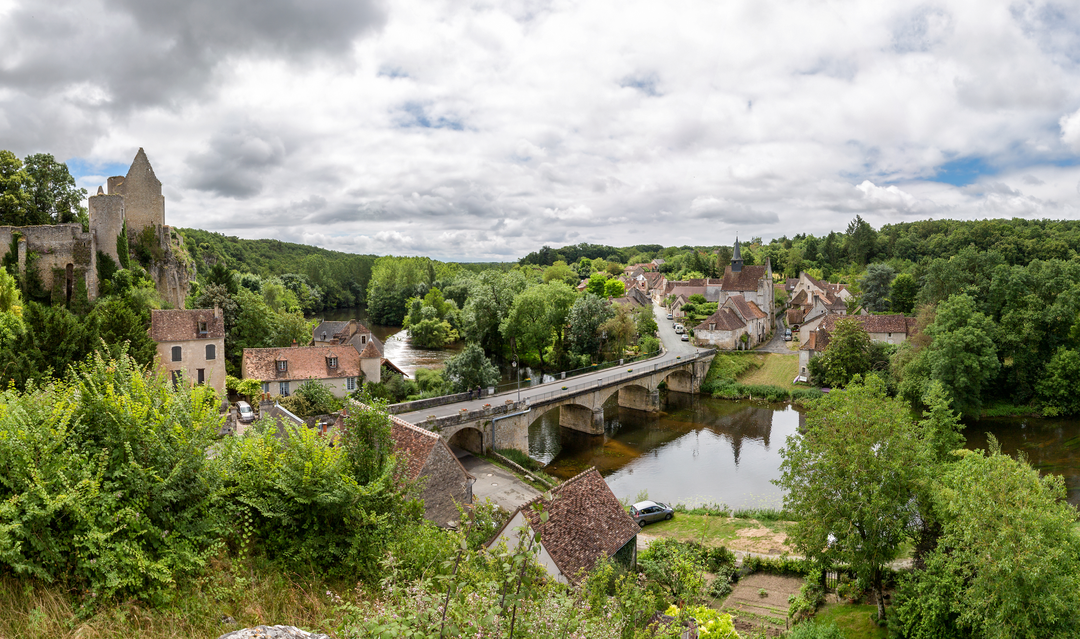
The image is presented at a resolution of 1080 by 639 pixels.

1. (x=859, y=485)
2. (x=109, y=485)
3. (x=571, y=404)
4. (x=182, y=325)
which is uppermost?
(x=182, y=325)

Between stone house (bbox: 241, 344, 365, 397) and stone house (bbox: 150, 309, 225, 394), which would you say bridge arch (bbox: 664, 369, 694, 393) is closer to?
stone house (bbox: 241, 344, 365, 397)

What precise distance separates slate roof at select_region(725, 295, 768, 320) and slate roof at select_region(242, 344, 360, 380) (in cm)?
4446

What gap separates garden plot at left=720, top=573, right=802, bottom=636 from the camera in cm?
1727

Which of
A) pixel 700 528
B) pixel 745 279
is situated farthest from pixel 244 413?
pixel 745 279

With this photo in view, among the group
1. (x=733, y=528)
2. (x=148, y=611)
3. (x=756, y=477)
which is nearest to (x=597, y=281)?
(x=756, y=477)

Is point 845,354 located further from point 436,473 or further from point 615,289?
point 615,289

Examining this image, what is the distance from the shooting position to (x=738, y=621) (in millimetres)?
17281

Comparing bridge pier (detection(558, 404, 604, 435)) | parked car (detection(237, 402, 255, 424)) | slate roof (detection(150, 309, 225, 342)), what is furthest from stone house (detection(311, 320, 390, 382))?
bridge pier (detection(558, 404, 604, 435))

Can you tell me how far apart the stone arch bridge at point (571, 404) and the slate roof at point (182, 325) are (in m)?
12.7

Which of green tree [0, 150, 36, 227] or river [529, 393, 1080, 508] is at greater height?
green tree [0, 150, 36, 227]

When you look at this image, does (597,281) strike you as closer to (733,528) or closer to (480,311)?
(480,311)

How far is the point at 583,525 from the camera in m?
17.0

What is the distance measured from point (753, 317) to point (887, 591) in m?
49.5

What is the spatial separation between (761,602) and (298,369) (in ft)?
93.8
